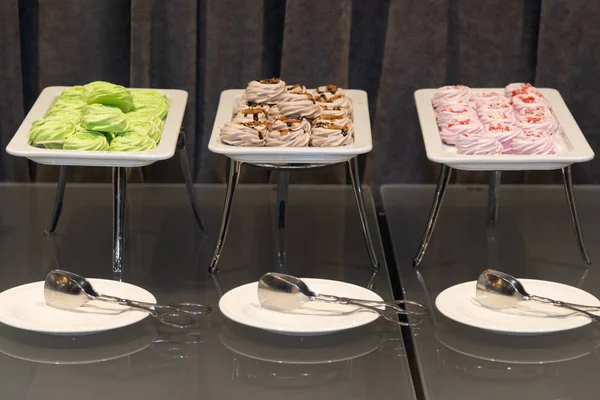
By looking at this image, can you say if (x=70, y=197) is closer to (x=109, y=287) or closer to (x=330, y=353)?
(x=109, y=287)

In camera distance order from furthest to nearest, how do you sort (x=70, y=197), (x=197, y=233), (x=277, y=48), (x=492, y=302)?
(x=277, y=48)
(x=70, y=197)
(x=197, y=233)
(x=492, y=302)

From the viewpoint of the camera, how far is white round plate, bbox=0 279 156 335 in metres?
1.41

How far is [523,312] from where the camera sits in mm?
1472

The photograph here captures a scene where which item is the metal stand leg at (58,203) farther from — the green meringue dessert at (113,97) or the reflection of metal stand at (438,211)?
the reflection of metal stand at (438,211)

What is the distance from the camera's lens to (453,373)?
138 cm

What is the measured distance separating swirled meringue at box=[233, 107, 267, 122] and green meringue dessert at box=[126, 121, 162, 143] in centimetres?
13

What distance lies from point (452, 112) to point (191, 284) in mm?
546

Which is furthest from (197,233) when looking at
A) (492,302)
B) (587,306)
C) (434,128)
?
(587,306)

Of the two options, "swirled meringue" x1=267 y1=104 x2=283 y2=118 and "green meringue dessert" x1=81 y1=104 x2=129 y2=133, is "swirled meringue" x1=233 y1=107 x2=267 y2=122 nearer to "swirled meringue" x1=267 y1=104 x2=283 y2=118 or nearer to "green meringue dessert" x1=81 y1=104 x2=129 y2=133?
"swirled meringue" x1=267 y1=104 x2=283 y2=118

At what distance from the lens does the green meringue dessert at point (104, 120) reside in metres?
1.64

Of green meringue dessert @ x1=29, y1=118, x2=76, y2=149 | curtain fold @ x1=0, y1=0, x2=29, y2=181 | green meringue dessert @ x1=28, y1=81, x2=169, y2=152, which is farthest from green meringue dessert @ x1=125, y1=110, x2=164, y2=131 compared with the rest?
curtain fold @ x1=0, y1=0, x2=29, y2=181

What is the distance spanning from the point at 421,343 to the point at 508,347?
4.9 inches

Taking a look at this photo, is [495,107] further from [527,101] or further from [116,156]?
[116,156]

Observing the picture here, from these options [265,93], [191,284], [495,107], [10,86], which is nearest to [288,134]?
[265,93]
